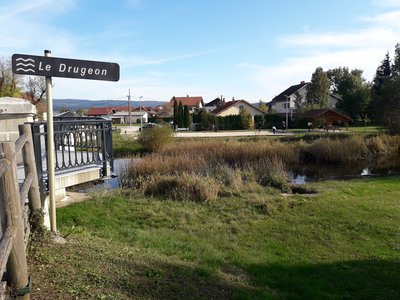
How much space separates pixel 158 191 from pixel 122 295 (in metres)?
8.16

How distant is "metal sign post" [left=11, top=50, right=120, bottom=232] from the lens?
4.48 metres

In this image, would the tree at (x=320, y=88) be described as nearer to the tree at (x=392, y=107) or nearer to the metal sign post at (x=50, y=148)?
the tree at (x=392, y=107)

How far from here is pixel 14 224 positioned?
283cm

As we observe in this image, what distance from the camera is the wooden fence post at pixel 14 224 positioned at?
2.81 meters

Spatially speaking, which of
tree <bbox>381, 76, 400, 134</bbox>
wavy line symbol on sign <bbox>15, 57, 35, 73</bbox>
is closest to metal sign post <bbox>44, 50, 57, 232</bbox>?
wavy line symbol on sign <bbox>15, 57, 35, 73</bbox>

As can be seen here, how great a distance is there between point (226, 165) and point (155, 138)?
13.4 metres

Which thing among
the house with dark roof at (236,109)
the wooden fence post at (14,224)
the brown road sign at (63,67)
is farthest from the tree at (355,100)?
the wooden fence post at (14,224)

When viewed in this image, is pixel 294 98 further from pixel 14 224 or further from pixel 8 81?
pixel 14 224

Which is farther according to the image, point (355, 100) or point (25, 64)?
point (355, 100)

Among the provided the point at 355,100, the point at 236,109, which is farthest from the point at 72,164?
the point at 236,109

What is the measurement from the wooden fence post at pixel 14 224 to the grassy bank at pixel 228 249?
0.24 m

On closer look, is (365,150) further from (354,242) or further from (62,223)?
(62,223)

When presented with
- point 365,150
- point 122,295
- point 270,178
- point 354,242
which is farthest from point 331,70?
point 122,295

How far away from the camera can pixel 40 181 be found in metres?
6.05
